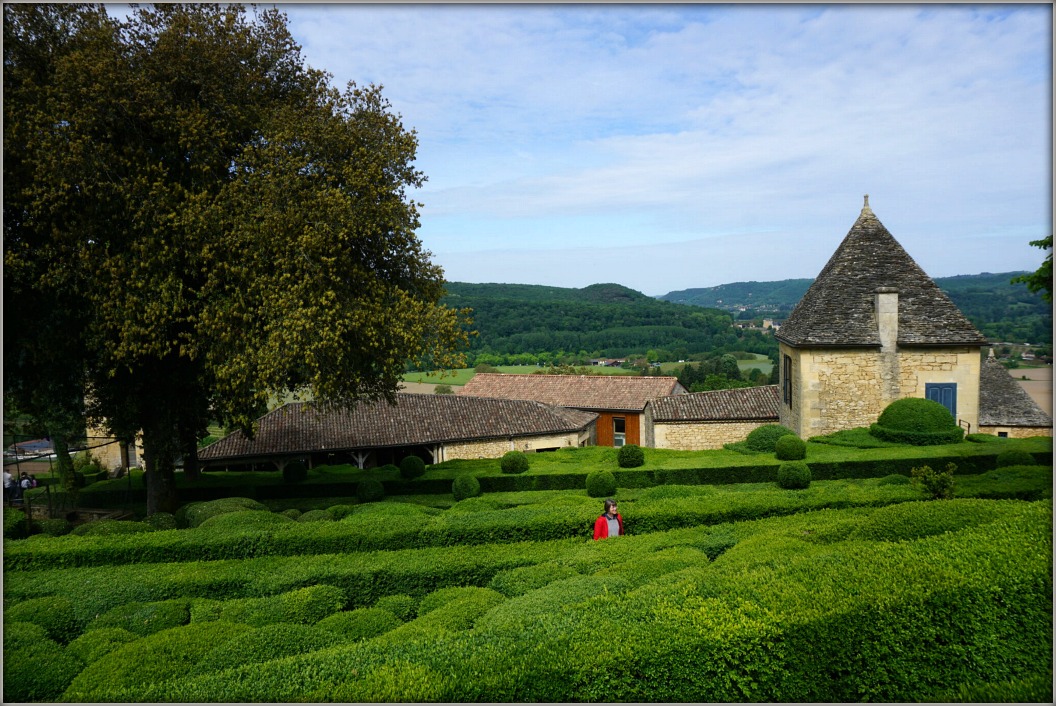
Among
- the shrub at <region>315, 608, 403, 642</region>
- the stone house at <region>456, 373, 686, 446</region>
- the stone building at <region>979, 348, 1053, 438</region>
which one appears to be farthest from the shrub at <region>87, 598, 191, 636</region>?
the stone building at <region>979, 348, 1053, 438</region>

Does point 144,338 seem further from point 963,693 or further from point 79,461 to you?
point 79,461

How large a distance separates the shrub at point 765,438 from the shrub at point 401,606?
17.6 meters

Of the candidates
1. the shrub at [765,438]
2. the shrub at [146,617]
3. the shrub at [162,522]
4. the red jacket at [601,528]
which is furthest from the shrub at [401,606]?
the shrub at [765,438]

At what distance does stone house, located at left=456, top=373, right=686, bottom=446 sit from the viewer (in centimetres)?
4097

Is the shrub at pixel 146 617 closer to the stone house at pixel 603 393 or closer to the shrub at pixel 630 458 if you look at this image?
the shrub at pixel 630 458

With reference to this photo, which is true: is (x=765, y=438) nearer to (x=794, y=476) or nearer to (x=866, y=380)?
(x=866, y=380)

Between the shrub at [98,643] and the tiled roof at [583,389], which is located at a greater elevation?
the shrub at [98,643]

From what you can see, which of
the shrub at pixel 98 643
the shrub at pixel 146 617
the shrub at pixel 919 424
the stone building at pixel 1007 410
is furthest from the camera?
the stone building at pixel 1007 410

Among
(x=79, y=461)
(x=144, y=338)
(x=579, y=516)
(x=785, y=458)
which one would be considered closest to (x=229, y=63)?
(x=144, y=338)

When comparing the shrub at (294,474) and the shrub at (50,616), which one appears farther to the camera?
the shrub at (294,474)

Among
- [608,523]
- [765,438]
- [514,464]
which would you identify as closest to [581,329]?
[765,438]

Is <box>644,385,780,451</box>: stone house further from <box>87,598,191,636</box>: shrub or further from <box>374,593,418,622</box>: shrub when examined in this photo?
<box>87,598,191,636</box>: shrub

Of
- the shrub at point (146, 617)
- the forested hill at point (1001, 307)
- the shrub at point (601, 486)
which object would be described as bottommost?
the shrub at point (601, 486)

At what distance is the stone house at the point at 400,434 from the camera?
2741 centimetres
